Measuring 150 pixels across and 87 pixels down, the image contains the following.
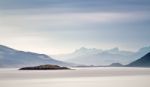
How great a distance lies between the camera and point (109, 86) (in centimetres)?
7150

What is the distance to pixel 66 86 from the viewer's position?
2916 inches

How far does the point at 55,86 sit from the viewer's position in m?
74.4

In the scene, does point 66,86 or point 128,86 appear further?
point 66,86

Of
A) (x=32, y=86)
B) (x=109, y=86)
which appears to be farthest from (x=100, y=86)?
(x=32, y=86)

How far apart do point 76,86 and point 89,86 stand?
223 cm

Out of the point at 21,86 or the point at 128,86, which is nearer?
the point at 128,86

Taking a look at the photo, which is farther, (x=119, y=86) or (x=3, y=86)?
(x=3, y=86)

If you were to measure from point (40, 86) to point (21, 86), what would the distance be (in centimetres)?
303

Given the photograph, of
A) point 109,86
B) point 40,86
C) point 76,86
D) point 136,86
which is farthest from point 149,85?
point 40,86

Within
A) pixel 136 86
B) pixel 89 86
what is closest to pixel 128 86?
pixel 136 86

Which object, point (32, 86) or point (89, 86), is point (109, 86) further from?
point (32, 86)

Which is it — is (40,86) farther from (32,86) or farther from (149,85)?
(149,85)

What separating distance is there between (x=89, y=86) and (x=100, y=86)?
1.70m

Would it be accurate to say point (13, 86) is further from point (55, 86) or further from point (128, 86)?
point (128, 86)
